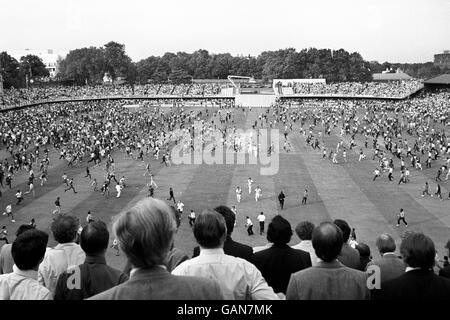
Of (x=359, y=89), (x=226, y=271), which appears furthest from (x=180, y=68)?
(x=226, y=271)

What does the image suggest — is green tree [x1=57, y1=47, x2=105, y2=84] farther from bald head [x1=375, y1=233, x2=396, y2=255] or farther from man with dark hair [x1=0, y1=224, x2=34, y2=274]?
bald head [x1=375, y1=233, x2=396, y2=255]

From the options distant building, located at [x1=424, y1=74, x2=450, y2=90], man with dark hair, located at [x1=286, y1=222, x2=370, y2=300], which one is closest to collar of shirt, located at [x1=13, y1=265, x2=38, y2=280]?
man with dark hair, located at [x1=286, y1=222, x2=370, y2=300]

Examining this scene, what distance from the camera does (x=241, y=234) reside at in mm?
21078

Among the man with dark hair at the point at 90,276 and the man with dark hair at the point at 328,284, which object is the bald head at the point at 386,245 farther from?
the man with dark hair at the point at 90,276

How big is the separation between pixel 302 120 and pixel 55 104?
164ft

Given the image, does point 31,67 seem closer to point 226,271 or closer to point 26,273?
point 26,273

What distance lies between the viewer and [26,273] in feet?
14.3

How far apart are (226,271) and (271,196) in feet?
80.3

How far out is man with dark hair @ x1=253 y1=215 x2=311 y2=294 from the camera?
541 cm

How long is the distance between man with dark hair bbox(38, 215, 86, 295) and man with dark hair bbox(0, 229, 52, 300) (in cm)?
75

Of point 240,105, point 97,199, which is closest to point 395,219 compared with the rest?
point 97,199

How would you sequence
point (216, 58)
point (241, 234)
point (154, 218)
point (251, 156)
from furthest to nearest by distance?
point (216, 58)
point (251, 156)
point (241, 234)
point (154, 218)

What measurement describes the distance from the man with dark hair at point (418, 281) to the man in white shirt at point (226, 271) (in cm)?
104
